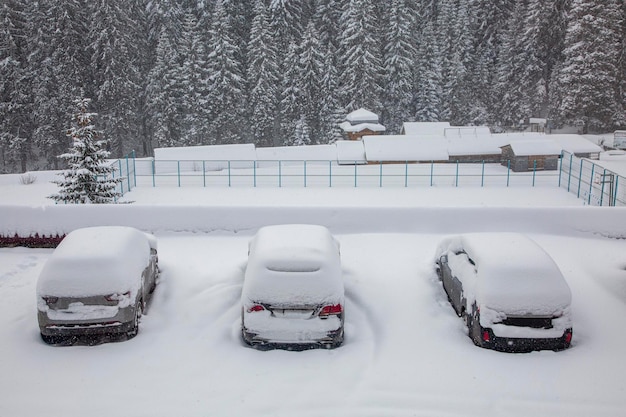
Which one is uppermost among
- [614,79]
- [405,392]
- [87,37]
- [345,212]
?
[87,37]

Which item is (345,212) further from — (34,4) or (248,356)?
(34,4)

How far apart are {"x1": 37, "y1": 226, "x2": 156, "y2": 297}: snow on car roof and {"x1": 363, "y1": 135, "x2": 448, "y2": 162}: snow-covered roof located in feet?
100

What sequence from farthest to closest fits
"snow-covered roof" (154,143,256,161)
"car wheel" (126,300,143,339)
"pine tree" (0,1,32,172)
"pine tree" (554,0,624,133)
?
"pine tree" (0,1,32,172) < "pine tree" (554,0,624,133) < "snow-covered roof" (154,143,256,161) < "car wheel" (126,300,143,339)

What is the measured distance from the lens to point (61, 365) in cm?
873

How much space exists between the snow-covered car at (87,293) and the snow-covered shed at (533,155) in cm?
3212

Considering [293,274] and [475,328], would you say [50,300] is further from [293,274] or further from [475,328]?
[475,328]

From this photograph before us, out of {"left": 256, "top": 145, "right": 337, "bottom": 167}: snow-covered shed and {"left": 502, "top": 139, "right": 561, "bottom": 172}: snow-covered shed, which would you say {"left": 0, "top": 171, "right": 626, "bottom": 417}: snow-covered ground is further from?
{"left": 256, "top": 145, "right": 337, "bottom": 167}: snow-covered shed

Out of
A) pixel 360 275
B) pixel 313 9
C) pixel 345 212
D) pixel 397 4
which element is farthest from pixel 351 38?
pixel 360 275

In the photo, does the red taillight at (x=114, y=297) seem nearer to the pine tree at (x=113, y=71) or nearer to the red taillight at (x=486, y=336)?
the red taillight at (x=486, y=336)

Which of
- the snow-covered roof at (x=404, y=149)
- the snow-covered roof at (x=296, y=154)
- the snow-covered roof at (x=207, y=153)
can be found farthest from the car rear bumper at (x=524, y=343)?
the snow-covered roof at (x=296, y=154)

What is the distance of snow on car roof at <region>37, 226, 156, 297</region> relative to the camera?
351 inches

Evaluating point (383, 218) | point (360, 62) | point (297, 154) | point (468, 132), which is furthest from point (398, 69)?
point (383, 218)

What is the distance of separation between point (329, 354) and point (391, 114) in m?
52.8

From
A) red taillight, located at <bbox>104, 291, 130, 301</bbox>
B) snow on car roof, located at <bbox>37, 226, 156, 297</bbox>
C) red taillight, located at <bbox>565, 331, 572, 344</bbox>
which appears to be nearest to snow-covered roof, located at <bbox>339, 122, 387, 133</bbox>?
snow on car roof, located at <bbox>37, 226, 156, 297</bbox>
